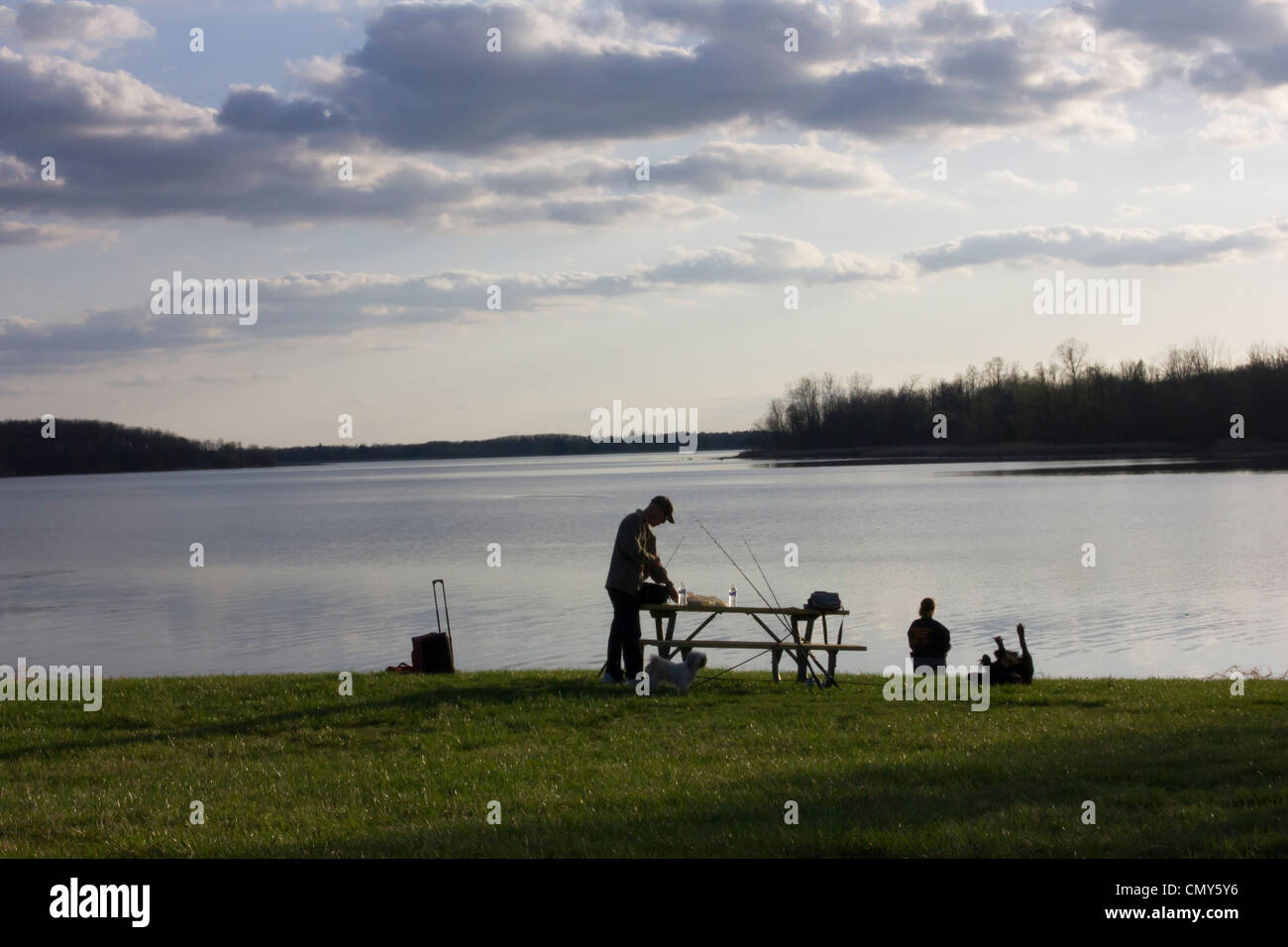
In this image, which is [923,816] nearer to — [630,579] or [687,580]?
[630,579]

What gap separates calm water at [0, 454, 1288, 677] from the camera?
73.3 ft

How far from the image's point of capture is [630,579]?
1357 cm

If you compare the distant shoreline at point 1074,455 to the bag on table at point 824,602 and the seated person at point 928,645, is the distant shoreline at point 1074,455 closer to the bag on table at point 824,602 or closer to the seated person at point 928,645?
the seated person at point 928,645

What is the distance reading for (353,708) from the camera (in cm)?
1215

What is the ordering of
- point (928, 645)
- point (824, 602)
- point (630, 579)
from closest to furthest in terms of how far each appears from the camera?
1. point (630, 579)
2. point (824, 602)
3. point (928, 645)

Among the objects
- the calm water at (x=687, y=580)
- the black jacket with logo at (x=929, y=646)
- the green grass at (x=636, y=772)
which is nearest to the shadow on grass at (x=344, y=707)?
the green grass at (x=636, y=772)

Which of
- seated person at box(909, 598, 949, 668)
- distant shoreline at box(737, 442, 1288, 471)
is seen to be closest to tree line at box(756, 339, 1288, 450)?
distant shoreline at box(737, 442, 1288, 471)

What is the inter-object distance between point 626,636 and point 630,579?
674 mm

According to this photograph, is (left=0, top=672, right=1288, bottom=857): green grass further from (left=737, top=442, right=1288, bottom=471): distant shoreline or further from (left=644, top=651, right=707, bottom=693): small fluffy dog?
(left=737, top=442, right=1288, bottom=471): distant shoreline

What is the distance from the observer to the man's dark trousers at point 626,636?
13680mm

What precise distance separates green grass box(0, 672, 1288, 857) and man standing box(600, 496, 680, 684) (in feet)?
1.54

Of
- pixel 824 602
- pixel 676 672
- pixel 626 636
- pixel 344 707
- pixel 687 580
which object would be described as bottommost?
pixel 687 580

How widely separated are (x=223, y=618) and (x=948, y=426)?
12691 cm

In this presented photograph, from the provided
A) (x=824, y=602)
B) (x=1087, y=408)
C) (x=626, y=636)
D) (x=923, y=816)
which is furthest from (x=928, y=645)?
(x=1087, y=408)
